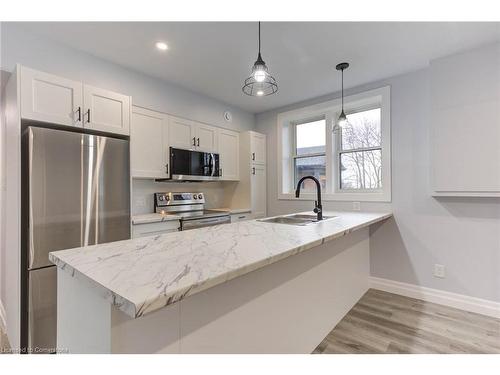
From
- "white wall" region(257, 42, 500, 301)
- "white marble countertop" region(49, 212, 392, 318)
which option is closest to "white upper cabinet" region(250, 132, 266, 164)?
"white wall" region(257, 42, 500, 301)

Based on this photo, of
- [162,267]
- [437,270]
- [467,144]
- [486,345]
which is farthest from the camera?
[437,270]

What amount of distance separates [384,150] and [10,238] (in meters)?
3.74

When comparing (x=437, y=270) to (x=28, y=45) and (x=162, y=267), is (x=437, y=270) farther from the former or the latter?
(x=28, y=45)

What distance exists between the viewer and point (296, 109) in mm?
3818

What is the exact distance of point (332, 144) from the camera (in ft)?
11.5

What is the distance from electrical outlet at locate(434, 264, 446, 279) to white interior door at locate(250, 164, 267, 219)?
2332 mm

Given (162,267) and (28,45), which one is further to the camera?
(28,45)

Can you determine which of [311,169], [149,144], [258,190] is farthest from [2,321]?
[311,169]

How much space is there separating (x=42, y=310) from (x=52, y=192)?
0.84 m

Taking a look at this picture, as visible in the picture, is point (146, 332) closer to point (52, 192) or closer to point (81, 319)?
point (81, 319)

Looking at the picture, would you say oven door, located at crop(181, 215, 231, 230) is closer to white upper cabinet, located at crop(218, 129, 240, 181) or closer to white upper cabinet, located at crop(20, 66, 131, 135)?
white upper cabinet, located at crop(218, 129, 240, 181)
